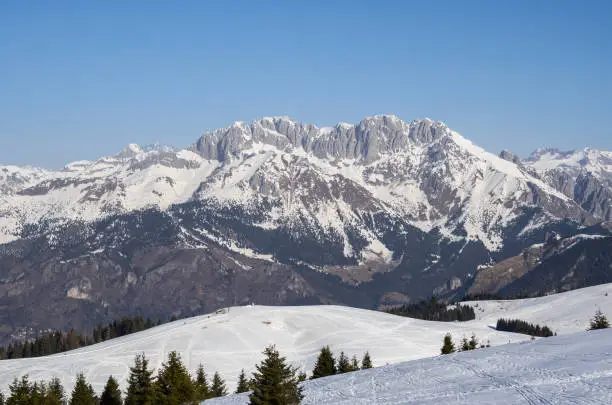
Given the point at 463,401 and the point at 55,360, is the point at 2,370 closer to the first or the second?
the point at 55,360

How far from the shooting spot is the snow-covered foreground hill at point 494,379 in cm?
5625

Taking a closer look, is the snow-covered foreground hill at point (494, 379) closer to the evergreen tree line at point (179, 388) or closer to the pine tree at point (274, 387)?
the evergreen tree line at point (179, 388)

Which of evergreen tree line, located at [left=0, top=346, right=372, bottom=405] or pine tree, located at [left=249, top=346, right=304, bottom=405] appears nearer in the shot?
pine tree, located at [left=249, top=346, right=304, bottom=405]

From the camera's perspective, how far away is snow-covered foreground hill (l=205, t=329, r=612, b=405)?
5625 centimetres

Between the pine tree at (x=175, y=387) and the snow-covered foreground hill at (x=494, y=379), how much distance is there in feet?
37.4

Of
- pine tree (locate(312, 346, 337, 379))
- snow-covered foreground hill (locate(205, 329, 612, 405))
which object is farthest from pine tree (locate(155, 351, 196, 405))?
pine tree (locate(312, 346, 337, 379))

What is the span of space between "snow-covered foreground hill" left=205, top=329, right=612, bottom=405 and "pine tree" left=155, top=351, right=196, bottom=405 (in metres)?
11.4

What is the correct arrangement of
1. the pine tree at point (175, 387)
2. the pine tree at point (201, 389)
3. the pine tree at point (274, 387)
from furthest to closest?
1. the pine tree at point (201, 389)
2. the pine tree at point (175, 387)
3. the pine tree at point (274, 387)

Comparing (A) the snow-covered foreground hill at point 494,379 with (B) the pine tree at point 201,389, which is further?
(B) the pine tree at point 201,389

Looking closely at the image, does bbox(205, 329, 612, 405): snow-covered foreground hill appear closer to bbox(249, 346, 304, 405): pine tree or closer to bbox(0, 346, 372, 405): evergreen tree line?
bbox(0, 346, 372, 405): evergreen tree line

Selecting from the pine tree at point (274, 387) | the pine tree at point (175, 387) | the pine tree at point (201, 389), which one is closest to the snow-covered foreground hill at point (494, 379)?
the pine tree at point (201, 389)

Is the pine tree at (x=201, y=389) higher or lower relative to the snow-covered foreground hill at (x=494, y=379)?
higher

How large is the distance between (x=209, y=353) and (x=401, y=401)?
13413cm

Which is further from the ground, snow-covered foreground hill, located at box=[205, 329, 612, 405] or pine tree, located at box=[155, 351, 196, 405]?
pine tree, located at box=[155, 351, 196, 405]
